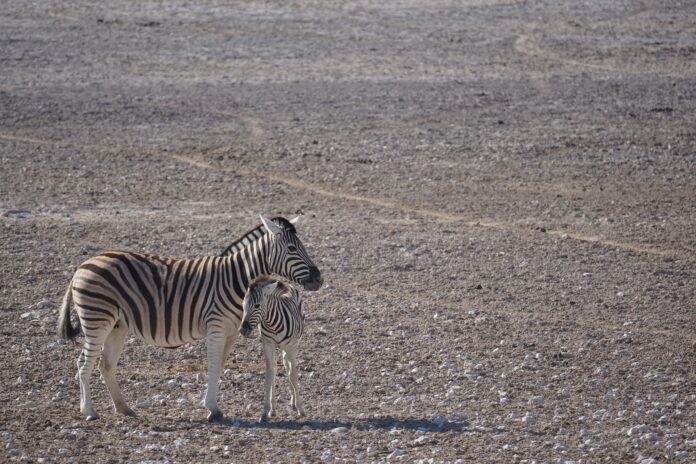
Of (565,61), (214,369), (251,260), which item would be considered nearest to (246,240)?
(251,260)

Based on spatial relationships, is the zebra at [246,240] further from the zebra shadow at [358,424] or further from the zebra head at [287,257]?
the zebra shadow at [358,424]

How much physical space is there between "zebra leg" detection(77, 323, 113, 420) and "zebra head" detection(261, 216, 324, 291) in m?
1.61

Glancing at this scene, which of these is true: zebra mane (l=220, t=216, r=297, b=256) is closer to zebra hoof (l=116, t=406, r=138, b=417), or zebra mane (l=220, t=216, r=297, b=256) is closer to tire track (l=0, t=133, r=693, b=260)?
zebra hoof (l=116, t=406, r=138, b=417)

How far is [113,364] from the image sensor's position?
10.0 meters

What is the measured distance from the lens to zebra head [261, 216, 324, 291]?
10.2 metres

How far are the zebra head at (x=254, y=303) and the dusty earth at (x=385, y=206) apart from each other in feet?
2.88

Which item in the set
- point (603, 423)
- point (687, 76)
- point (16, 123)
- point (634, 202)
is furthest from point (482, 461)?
point (687, 76)

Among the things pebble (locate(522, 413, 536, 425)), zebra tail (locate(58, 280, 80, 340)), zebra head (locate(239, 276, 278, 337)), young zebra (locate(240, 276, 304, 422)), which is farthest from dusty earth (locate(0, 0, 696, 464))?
zebra head (locate(239, 276, 278, 337))

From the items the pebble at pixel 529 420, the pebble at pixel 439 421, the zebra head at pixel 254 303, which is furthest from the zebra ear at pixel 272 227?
the pebble at pixel 529 420

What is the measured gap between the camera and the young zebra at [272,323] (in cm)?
952

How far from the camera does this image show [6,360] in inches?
441

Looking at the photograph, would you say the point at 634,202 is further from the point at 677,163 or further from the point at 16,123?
the point at 16,123

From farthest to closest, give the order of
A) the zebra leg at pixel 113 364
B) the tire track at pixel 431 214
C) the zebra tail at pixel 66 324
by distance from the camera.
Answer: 1. the tire track at pixel 431 214
2. the zebra tail at pixel 66 324
3. the zebra leg at pixel 113 364

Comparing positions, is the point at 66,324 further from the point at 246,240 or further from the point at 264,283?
the point at 264,283
